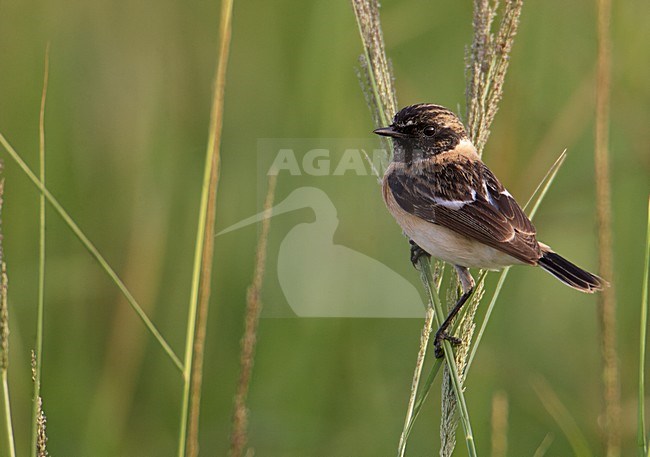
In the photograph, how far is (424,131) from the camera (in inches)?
149

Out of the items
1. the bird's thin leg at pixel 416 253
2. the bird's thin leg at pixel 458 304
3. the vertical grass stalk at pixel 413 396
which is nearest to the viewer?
the vertical grass stalk at pixel 413 396

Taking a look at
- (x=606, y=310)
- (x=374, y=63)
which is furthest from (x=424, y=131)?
(x=606, y=310)

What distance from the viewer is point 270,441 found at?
412 centimetres

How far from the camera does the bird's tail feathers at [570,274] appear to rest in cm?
320

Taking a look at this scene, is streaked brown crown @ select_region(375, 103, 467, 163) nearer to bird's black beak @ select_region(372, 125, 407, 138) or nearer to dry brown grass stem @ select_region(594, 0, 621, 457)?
bird's black beak @ select_region(372, 125, 407, 138)

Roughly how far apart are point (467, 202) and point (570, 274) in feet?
1.93

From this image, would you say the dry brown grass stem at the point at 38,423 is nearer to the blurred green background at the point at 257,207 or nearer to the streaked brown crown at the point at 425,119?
the blurred green background at the point at 257,207

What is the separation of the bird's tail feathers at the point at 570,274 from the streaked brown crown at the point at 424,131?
2.31 feet

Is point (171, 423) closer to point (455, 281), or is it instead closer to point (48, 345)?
point (48, 345)

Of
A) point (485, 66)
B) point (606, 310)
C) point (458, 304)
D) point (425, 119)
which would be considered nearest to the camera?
point (606, 310)

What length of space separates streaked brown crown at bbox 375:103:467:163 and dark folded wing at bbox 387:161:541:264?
0.10 m

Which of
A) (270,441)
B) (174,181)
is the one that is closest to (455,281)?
(270,441)

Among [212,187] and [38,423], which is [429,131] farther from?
[38,423]

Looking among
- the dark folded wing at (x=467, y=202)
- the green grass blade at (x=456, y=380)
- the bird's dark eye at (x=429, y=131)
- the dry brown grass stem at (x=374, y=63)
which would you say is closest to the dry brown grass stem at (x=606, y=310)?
the green grass blade at (x=456, y=380)
